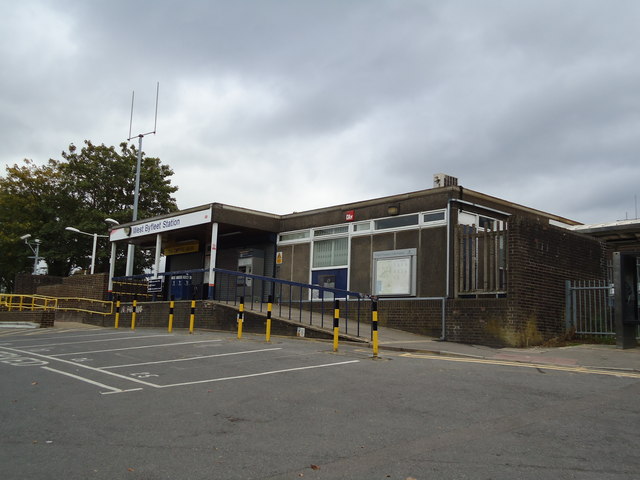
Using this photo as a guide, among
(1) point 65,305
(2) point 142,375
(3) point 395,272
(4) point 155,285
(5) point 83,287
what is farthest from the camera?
(1) point 65,305

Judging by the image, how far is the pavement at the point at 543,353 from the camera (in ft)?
36.0

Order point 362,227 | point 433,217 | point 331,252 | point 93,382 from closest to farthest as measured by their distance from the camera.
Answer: point 93,382
point 433,217
point 362,227
point 331,252

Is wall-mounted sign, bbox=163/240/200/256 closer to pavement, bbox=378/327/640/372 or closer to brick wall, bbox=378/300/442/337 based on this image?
brick wall, bbox=378/300/442/337

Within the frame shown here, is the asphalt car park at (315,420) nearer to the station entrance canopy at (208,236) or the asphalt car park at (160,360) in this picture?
the asphalt car park at (160,360)

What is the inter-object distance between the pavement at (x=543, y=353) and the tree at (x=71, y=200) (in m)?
30.7

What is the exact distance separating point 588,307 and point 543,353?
3841 millimetres

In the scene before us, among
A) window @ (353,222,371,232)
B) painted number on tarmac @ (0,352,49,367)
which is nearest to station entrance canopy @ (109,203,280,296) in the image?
window @ (353,222,371,232)

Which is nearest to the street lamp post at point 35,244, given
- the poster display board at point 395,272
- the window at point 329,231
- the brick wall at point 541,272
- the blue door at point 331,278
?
the window at point 329,231

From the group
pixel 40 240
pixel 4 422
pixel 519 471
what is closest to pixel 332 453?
pixel 519 471

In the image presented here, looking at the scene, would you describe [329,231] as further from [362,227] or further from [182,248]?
[182,248]

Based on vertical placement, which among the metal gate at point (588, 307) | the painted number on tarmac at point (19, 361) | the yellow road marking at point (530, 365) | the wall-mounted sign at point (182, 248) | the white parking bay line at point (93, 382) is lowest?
the painted number on tarmac at point (19, 361)

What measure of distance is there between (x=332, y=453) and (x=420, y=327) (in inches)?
465

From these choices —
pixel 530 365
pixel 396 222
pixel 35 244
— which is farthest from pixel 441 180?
pixel 35 244

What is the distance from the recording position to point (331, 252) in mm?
21688
